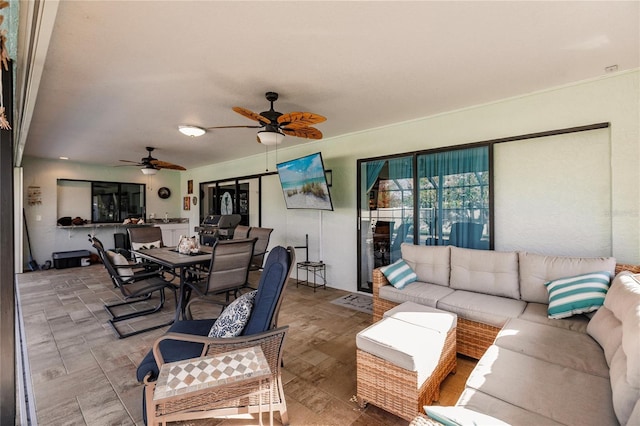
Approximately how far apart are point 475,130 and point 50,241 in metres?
9.57

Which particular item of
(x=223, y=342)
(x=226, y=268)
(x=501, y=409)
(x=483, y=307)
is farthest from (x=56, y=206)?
(x=501, y=409)

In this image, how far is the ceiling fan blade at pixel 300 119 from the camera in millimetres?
2709

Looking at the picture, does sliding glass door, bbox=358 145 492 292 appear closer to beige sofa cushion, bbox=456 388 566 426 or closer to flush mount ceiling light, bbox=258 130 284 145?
flush mount ceiling light, bbox=258 130 284 145

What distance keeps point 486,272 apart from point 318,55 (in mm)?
2686

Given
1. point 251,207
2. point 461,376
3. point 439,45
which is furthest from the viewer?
point 251,207

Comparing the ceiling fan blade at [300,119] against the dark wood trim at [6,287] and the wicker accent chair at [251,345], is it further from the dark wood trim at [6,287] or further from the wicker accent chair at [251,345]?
the dark wood trim at [6,287]

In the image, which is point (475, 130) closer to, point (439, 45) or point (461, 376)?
point (439, 45)

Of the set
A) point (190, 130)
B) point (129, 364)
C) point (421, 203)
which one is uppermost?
point (190, 130)

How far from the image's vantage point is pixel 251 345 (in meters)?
1.75

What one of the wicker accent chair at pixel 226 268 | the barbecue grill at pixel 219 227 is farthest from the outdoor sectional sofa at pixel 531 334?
the barbecue grill at pixel 219 227

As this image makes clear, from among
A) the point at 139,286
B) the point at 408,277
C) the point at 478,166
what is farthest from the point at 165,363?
the point at 478,166

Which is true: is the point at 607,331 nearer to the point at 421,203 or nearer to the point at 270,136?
the point at 421,203

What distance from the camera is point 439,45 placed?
2229mm

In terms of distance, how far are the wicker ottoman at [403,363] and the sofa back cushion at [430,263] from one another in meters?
1.12
